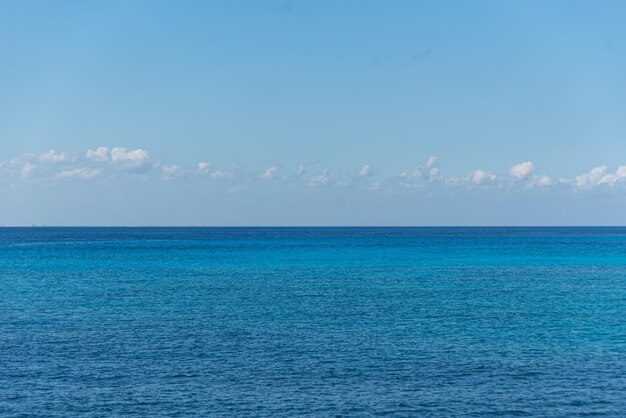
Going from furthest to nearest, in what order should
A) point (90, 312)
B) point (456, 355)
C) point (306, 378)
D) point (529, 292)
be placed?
point (529, 292), point (90, 312), point (456, 355), point (306, 378)

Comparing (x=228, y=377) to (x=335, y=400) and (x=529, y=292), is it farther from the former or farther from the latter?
(x=529, y=292)

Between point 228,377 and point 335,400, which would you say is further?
point 228,377

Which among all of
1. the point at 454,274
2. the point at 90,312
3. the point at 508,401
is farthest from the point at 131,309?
the point at 454,274

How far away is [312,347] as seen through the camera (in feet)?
145

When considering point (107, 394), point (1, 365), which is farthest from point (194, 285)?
point (107, 394)

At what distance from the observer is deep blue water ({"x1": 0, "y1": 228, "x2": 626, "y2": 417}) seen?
110 feet

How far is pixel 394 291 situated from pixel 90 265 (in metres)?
53.4

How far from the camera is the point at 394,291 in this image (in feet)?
241

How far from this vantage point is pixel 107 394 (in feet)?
113

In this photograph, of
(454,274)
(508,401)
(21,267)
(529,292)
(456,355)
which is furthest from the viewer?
(21,267)

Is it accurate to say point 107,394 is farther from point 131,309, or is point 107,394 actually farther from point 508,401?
point 131,309

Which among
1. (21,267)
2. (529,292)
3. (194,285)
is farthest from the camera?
(21,267)

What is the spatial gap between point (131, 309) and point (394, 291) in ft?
84.6

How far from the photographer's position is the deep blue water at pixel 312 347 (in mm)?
33531
